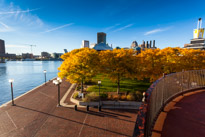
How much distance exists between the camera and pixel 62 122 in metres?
11.7

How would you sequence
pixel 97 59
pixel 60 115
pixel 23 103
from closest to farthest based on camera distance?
1. pixel 60 115
2. pixel 23 103
3. pixel 97 59

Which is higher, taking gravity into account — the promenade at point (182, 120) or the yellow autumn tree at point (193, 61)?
the yellow autumn tree at point (193, 61)

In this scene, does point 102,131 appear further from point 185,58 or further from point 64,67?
point 185,58

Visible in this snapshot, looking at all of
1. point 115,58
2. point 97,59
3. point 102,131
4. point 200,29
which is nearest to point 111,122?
point 102,131

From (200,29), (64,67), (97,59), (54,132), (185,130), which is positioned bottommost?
(54,132)

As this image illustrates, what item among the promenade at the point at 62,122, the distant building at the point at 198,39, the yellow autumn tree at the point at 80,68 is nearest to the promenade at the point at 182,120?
the promenade at the point at 62,122

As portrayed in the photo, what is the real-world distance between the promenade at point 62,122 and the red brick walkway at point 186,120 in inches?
Result: 281

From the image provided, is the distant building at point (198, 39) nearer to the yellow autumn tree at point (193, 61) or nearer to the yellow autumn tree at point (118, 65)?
the yellow autumn tree at point (193, 61)

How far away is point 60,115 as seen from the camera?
43.1 ft

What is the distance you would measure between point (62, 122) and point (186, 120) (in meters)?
11.8

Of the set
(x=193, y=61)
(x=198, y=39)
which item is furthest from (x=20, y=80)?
(x=198, y=39)

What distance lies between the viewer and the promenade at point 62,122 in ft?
33.1

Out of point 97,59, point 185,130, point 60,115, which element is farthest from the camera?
point 97,59

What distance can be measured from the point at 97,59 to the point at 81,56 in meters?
3.34
